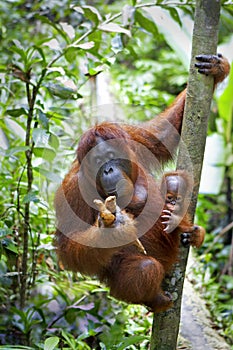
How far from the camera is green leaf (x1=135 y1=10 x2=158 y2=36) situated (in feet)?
12.5

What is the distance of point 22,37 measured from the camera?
229 inches

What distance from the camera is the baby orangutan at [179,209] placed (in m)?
2.78

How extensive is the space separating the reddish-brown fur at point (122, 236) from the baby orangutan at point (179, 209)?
3 centimetres

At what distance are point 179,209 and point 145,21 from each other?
1654mm

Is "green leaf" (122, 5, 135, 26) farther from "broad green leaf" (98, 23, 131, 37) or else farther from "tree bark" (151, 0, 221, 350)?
"tree bark" (151, 0, 221, 350)

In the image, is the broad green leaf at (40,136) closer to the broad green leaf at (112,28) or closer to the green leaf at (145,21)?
the broad green leaf at (112,28)

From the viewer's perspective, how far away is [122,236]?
2.59 m

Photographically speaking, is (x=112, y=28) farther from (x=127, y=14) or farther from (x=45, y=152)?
(x=45, y=152)

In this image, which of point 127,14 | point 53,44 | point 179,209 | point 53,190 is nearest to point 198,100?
point 179,209

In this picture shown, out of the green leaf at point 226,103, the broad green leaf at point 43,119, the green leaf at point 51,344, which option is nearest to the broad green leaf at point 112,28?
the broad green leaf at point 43,119

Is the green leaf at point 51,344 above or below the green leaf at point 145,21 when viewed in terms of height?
below

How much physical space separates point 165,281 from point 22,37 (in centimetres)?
381

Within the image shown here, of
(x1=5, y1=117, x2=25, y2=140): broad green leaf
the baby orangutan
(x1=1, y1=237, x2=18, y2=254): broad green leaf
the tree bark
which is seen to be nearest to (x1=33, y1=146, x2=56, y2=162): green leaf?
(x1=5, y1=117, x2=25, y2=140): broad green leaf

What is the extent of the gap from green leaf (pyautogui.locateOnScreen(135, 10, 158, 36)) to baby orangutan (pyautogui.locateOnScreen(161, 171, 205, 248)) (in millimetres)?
1404
